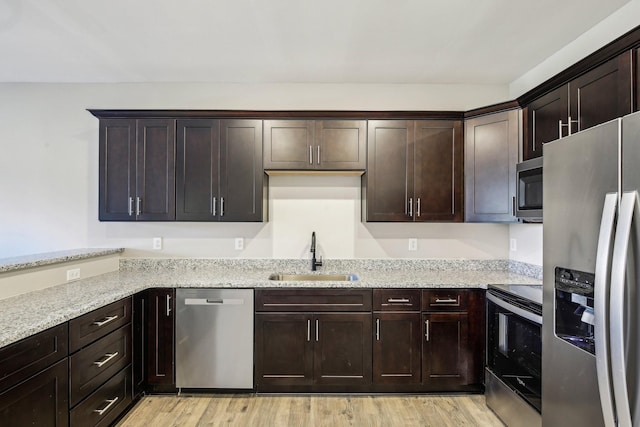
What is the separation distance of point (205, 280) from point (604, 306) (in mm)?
2383

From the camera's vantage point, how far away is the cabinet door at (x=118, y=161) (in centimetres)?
281

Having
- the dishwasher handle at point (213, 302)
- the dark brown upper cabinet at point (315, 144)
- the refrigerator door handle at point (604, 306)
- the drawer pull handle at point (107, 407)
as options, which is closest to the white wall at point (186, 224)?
the dark brown upper cabinet at point (315, 144)

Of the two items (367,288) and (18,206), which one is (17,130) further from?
(367,288)

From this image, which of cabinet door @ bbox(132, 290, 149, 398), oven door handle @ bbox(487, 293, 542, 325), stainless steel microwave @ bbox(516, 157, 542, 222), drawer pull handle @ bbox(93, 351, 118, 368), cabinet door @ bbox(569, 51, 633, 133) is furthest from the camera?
cabinet door @ bbox(132, 290, 149, 398)

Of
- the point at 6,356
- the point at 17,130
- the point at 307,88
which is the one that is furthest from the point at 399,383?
the point at 17,130

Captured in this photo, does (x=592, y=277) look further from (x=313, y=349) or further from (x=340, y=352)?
(x=313, y=349)

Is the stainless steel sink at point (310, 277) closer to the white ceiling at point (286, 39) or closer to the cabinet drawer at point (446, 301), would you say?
the cabinet drawer at point (446, 301)

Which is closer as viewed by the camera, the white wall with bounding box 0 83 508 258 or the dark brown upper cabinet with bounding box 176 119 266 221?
the dark brown upper cabinet with bounding box 176 119 266 221

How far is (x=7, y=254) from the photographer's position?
310 cm

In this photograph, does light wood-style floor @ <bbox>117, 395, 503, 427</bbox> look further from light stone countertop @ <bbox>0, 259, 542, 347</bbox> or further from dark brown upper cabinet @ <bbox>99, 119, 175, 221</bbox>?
dark brown upper cabinet @ <bbox>99, 119, 175, 221</bbox>

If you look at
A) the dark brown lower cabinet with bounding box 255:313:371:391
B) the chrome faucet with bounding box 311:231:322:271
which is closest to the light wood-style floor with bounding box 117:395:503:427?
the dark brown lower cabinet with bounding box 255:313:371:391

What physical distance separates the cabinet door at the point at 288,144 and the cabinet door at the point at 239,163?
0.25 feet

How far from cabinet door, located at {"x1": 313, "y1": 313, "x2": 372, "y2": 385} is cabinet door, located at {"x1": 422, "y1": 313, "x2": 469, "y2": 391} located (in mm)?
451

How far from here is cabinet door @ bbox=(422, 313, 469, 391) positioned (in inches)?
100
